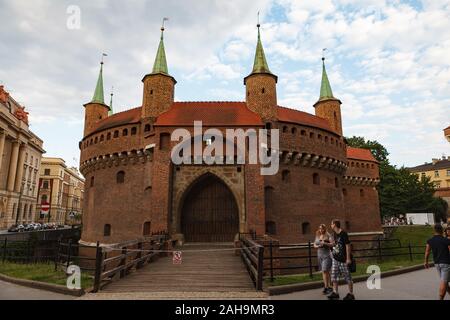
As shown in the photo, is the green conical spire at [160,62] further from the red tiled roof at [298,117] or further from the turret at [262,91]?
the red tiled roof at [298,117]

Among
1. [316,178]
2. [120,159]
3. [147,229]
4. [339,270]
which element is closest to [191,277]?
[339,270]

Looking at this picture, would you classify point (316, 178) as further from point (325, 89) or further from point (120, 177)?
point (120, 177)

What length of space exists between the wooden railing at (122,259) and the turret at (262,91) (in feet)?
38.9

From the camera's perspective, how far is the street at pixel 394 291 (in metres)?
7.42

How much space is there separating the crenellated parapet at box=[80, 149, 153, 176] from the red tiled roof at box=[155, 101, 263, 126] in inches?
118

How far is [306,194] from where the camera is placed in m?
23.9

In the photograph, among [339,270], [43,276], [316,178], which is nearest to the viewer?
[339,270]

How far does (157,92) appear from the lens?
23.2m

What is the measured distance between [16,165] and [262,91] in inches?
1996

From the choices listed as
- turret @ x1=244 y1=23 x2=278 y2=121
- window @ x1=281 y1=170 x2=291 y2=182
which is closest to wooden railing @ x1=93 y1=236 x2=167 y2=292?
window @ x1=281 y1=170 x2=291 y2=182

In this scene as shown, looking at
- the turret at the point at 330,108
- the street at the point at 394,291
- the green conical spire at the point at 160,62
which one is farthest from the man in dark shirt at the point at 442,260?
the turret at the point at 330,108

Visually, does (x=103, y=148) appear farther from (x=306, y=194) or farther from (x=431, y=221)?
(x=431, y=221)
